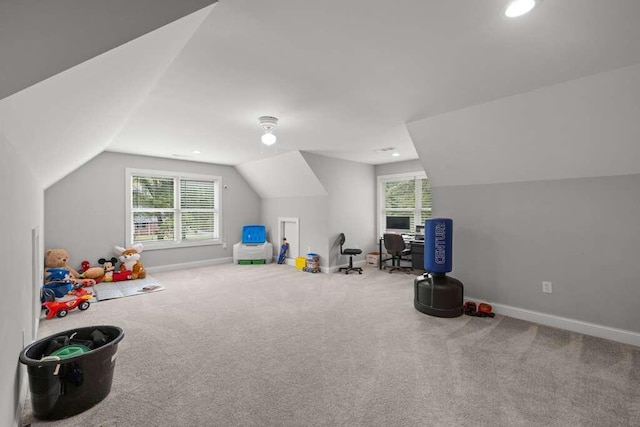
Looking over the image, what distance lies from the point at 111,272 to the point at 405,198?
6090 millimetres

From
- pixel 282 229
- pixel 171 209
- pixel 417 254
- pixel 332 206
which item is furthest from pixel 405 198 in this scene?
pixel 171 209

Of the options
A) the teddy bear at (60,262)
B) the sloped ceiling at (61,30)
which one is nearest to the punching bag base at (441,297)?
the sloped ceiling at (61,30)

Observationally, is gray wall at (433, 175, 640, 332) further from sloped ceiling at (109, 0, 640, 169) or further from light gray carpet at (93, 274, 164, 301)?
light gray carpet at (93, 274, 164, 301)

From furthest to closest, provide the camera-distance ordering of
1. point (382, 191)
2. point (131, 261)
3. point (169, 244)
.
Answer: point (382, 191), point (169, 244), point (131, 261)

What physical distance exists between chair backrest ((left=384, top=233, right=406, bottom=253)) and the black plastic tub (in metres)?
4.77

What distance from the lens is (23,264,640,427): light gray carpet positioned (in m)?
1.88

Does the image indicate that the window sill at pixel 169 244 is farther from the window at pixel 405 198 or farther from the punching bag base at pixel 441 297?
the punching bag base at pixel 441 297

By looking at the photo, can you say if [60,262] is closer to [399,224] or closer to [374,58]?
[374,58]

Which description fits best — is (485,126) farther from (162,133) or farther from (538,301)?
(162,133)

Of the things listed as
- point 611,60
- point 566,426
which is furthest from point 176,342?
point 611,60

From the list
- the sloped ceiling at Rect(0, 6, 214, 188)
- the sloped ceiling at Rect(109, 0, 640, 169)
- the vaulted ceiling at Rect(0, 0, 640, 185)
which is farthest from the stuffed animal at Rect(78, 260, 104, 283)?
the sloped ceiling at Rect(0, 6, 214, 188)

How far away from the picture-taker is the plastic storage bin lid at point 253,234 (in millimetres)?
7188

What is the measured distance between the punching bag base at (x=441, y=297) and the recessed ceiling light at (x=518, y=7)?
283 cm

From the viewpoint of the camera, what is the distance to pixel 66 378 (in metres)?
1.86
